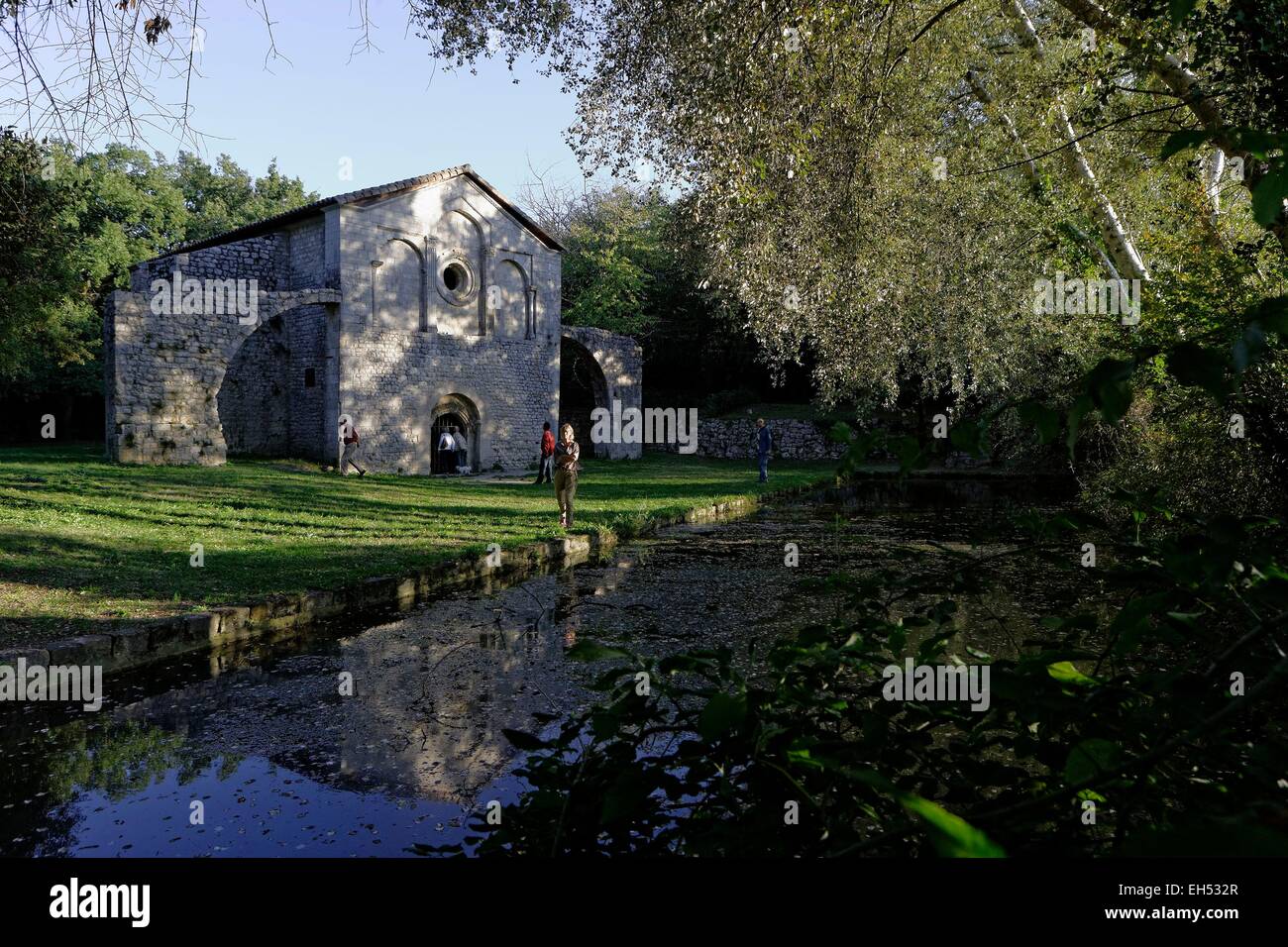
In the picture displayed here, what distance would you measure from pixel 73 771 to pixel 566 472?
919 cm

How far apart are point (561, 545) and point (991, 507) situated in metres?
10.9

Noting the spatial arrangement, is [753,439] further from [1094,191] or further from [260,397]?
[1094,191]

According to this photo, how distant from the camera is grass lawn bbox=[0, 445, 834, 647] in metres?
7.85

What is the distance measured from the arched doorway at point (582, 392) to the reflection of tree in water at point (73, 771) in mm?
28916

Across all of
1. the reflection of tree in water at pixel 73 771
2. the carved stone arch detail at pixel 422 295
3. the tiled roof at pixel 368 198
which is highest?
the tiled roof at pixel 368 198

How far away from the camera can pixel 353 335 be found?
2489cm

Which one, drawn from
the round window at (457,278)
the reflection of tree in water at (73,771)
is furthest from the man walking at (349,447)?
the reflection of tree in water at (73,771)

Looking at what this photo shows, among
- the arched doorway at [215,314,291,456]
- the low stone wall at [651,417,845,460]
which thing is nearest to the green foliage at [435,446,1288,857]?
the arched doorway at [215,314,291,456]

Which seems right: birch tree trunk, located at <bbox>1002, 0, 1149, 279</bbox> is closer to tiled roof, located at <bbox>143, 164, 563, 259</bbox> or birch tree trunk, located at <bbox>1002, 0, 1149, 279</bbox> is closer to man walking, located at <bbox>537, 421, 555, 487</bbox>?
man walking, located at <bbox>537, 421, 555, 487</bbox>

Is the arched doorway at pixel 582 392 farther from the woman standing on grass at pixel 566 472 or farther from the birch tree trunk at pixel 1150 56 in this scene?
the birch tree trunk at pixel 1150 56

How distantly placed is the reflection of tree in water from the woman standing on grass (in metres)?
8.46

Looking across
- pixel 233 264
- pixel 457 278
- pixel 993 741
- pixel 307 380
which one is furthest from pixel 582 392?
pixel 993 741

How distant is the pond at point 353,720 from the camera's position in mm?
3771

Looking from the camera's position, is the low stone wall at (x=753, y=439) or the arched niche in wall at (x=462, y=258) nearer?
the arched niche in wall at (x=462, y=258)
